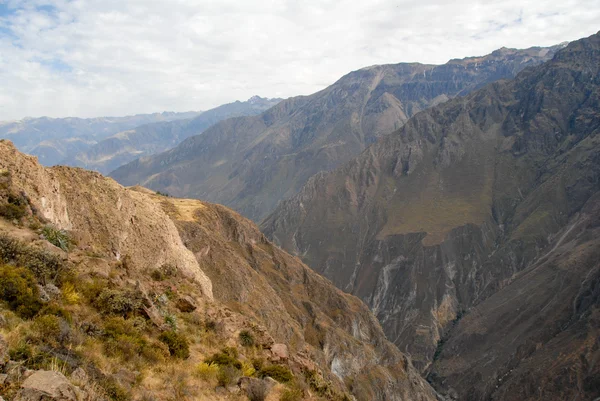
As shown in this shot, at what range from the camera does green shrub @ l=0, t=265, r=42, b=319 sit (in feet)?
42.3

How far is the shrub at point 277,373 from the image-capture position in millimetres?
17516

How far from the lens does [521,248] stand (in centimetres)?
15400

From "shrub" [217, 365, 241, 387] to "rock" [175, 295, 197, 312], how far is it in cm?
592

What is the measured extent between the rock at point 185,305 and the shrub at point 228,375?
592 centimetres

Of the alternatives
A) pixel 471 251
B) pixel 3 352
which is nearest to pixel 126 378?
pixel 3 352

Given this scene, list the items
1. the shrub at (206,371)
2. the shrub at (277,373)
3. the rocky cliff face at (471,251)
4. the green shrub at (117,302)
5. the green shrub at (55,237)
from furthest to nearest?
the rocky cliff face at (471,251) → the green shrub at (55,237) → the shrub at (277,373) → the green shrub at (117,302) → the shrub at (206,371)

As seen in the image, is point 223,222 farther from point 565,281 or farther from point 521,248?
point 521,248

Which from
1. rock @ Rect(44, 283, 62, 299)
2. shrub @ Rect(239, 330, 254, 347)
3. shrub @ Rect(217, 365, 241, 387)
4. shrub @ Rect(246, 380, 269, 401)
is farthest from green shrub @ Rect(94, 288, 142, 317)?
shrub @ Rect(239, 330, 254, 347)

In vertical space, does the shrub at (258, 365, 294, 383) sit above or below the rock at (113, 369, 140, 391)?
below

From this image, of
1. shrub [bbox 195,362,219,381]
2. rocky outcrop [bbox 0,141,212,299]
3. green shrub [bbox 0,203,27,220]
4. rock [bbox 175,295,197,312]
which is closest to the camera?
shrub [bbox 195,362,219,381]

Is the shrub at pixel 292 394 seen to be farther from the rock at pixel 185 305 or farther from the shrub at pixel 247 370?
the rock at pixel 185 305

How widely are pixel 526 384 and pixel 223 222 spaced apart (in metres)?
72.6

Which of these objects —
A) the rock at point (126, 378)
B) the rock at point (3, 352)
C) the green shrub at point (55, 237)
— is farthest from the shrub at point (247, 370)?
the green shrub at point (55, 237)

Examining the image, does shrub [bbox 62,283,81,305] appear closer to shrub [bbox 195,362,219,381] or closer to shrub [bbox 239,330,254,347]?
shrub [bbox 195,362,219,381]
